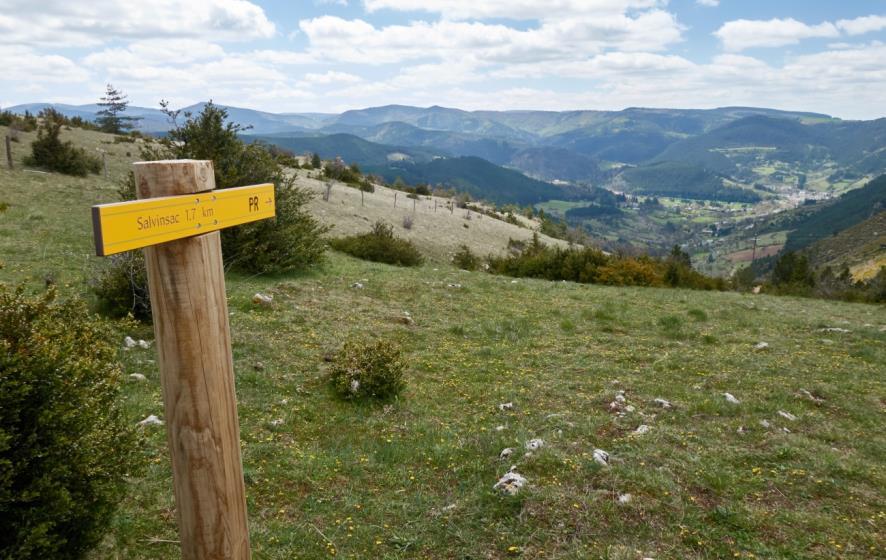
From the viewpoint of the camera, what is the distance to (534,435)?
7910mm

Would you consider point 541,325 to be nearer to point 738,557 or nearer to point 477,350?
point 477,350

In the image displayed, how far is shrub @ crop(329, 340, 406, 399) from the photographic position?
9.36 metres

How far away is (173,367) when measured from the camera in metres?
3.16

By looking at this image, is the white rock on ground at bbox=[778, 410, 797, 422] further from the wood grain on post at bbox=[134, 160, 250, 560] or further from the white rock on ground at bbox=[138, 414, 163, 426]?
the white rock on ground at bbox=[138, 414, 163, 426]

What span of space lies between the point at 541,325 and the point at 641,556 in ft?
34.6

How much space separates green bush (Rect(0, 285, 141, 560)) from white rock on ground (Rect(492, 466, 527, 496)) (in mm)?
3865

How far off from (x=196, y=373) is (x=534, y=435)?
5841 millimetres

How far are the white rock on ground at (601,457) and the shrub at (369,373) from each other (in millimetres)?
3920

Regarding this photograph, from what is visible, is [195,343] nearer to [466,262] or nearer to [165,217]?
[165,217]

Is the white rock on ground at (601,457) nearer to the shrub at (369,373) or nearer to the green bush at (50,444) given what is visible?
the shrub at (369,373)

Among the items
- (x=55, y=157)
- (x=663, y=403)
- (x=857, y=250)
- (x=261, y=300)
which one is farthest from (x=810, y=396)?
(x=857, y=250)

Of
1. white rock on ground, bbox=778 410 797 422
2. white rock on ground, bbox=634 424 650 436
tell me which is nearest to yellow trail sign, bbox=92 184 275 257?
white rock on ground, bbox=634 424 650 436

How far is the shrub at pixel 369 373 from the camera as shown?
936 cm

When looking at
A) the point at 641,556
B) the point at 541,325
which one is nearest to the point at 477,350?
the point at 541,325
